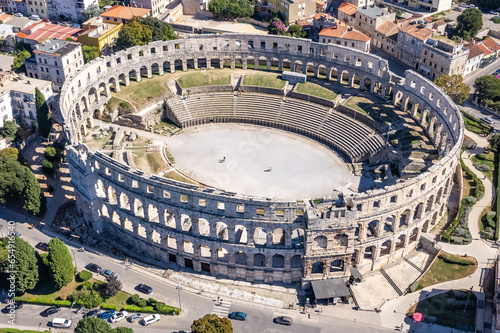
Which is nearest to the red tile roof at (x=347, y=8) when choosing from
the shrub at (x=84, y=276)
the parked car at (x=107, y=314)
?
the shrub at (x=84, y=276)

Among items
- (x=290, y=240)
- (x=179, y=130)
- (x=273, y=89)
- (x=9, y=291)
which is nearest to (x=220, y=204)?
(x=290, y=240)

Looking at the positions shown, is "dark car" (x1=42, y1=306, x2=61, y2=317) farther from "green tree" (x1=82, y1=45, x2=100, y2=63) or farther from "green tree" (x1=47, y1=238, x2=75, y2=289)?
"green tree" (x1=82, y1=45, x2=100, y2=63)

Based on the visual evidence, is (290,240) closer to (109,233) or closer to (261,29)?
(109,233)

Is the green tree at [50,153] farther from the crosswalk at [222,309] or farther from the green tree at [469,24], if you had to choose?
the green tree at [469,24]

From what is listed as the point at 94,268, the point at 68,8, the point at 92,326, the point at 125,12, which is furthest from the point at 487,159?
the point at 68,8

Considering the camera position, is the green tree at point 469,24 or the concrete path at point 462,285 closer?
the concrete path at point 462,285

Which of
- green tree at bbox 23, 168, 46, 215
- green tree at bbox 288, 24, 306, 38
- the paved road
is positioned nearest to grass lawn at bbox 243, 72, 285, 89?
green tree at bbox 288, 24, 306, 38
